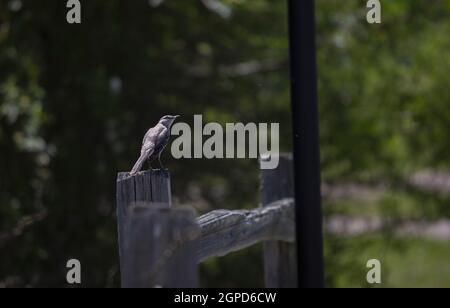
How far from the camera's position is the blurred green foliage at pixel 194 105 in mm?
5691

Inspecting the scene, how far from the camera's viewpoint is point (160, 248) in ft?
6.86

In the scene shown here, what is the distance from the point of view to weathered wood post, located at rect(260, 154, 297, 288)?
13.3ft

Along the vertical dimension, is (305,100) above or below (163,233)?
→ above

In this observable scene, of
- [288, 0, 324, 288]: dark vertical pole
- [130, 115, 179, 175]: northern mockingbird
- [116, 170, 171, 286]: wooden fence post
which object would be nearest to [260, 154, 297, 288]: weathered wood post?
[288, 0, 324, 288]: dark vertical pole

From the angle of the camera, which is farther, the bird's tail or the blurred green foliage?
the blurred green foliage

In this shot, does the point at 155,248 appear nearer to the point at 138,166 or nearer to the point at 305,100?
the point at 138,166

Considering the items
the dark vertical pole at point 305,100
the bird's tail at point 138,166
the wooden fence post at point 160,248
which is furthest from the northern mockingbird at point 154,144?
the wooden fence post at point 160,248

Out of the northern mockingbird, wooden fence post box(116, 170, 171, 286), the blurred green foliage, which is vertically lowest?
wooden fence post box(116, 170, 171, 286)

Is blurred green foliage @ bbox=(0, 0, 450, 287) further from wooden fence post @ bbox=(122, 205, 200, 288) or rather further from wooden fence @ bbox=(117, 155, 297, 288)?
wooden fence post @ bbox=(122, 205, 200, 288)

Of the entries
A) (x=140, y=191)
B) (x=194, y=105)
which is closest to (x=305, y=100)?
(x=140, y=191)

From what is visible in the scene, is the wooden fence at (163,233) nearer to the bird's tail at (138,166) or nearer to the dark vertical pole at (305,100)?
the bird's tail at (138,166)

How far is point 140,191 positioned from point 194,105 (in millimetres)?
3639

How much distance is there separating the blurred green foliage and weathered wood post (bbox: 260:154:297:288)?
63.2 inches
